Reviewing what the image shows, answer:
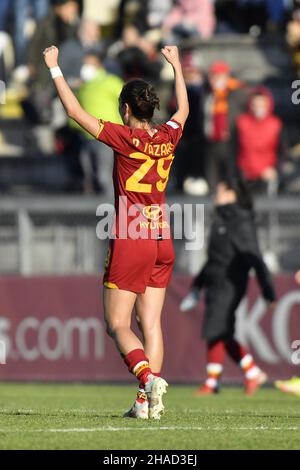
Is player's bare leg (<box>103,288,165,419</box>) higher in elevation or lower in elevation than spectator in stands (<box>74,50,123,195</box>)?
lower

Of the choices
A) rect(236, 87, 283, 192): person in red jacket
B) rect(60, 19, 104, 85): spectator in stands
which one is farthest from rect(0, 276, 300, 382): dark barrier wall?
rect(60, 19, 104, 85): spectator in stands

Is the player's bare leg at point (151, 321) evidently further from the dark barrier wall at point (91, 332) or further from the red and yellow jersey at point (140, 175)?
the dark barrier wall at point (91, 332)

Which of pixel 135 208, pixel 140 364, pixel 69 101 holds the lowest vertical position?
pixel 140 364

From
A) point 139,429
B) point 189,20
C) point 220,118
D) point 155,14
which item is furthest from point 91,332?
point 139,429

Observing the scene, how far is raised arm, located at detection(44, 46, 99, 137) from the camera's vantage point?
Result: 372 inches

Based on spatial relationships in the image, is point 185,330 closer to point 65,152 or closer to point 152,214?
point 65,152

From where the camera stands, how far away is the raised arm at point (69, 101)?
372 inches

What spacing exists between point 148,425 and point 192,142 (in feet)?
37.3

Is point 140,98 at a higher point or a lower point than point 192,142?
lower

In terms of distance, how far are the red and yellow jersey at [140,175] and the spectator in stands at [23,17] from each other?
1395 cm

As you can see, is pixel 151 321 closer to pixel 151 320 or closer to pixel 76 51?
pixel 151 320

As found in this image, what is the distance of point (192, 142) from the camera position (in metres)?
20.3

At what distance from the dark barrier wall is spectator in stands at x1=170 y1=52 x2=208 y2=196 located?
2619mm

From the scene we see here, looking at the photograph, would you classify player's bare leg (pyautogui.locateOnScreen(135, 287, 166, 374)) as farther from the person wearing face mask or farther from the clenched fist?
the person wearing face mask
